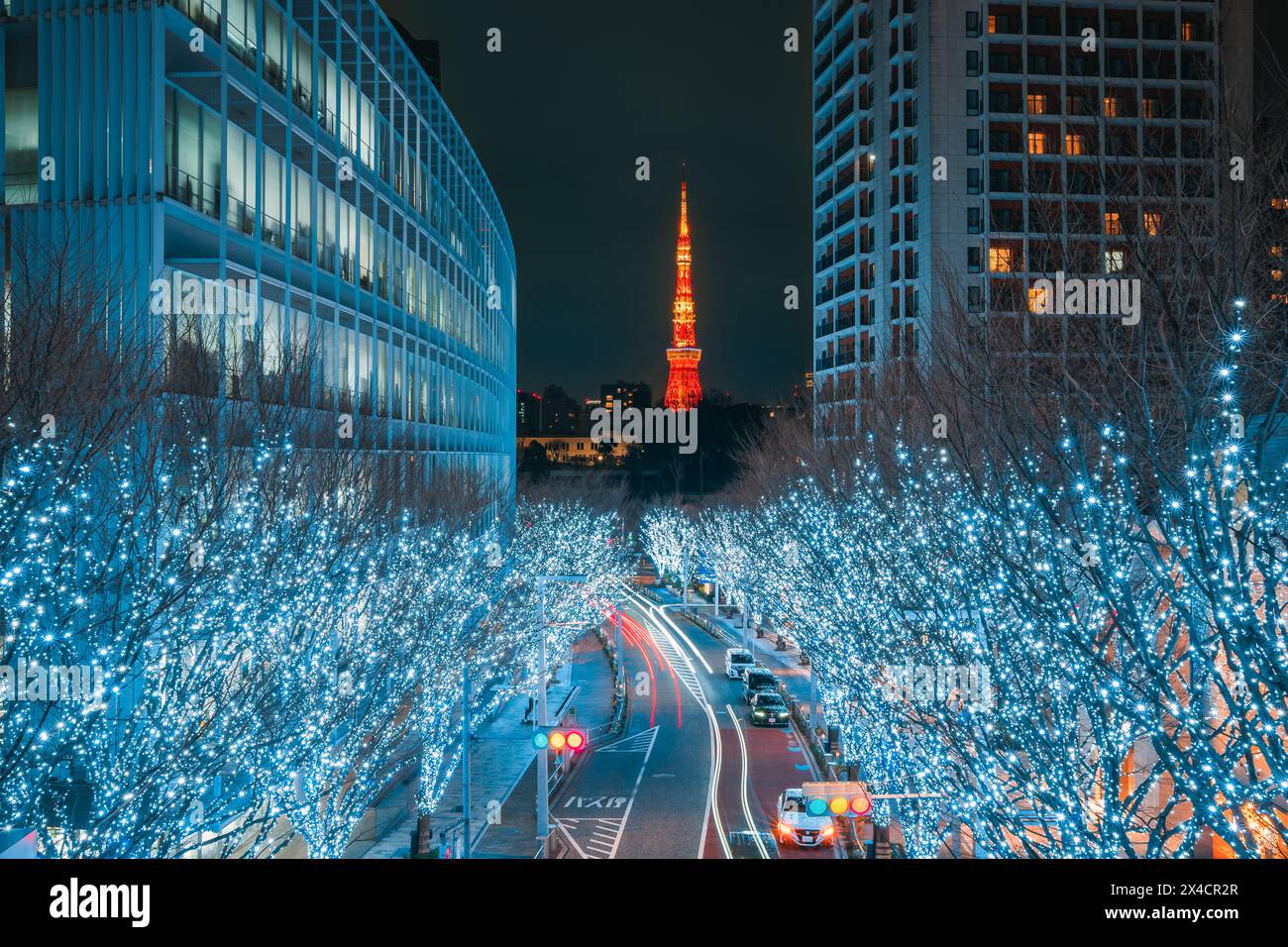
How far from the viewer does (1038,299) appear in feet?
37.2

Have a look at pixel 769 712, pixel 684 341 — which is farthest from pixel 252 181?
pixel 684 341

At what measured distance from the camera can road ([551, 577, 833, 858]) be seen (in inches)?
715

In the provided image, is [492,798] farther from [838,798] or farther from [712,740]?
[838,798]

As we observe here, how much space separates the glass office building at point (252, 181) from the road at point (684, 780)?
995 cm

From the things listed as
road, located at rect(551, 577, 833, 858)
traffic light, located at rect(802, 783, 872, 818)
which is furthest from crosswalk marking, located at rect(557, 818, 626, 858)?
traffic light, located at rect(802, 783, 872, 818)

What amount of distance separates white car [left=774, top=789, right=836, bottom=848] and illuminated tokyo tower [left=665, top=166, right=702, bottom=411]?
325ft

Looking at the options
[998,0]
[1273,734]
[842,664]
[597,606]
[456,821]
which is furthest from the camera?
[998,0]

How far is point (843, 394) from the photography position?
117 ft

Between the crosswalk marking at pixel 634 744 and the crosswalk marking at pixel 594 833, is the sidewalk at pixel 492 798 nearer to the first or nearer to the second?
the crosswalk marking at pixel 594 833

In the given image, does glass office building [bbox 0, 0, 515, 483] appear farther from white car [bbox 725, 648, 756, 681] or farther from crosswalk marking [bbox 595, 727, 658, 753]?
white car [bbox 725, 648, 756, 681]

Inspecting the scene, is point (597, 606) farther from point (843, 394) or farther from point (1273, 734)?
point (1273, 734)

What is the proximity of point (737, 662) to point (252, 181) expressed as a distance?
1004 inches
